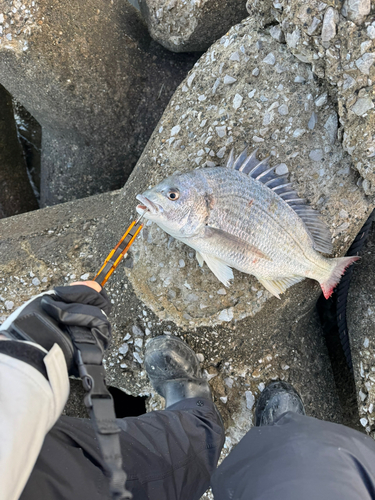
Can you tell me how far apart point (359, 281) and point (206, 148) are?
4.80 ft

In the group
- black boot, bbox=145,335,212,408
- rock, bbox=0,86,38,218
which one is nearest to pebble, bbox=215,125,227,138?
black boot, bbox=145,335,212,408

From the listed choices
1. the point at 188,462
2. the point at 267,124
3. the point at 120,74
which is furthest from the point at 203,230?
the point at 120,74

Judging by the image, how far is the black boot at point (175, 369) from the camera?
2215 mm

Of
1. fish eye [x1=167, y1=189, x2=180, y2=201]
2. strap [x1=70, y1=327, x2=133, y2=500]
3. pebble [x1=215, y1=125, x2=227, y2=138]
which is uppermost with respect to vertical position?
pebble [x1=215, y1=125, x2=227, y2=138]

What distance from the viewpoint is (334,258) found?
208cm

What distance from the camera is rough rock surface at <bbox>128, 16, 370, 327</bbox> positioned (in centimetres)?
209

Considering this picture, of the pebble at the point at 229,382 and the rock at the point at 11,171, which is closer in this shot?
the pebble at the point at 229,382

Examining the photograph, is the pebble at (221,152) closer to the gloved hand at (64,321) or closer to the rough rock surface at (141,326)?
the rough rock surface at (141,326)

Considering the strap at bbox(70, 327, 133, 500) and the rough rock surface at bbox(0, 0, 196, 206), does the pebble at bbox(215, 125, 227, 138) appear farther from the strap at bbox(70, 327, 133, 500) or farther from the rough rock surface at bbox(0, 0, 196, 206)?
the strap at bbox(70, 327, 133, 500)

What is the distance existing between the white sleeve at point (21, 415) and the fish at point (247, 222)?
99 cm

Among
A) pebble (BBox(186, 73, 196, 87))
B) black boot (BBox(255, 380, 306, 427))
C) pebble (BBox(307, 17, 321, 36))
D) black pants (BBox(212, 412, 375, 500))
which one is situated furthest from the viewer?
pebble (BBox(186, 73, 196, 87))

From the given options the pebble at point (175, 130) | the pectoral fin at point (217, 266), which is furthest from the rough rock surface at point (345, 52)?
the pectoral fin at point (217, 266)

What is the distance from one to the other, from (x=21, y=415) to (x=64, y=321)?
0.44m

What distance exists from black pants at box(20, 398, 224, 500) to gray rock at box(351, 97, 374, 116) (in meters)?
1.97
